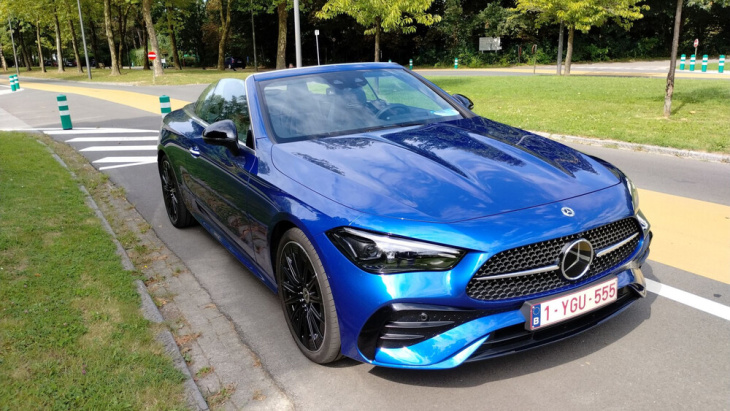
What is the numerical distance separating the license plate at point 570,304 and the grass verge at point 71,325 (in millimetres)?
1805

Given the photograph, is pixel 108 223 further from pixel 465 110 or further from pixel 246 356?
pixel 465 110

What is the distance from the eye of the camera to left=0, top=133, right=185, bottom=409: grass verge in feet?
9.69

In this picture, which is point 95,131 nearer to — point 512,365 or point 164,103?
point 164,103

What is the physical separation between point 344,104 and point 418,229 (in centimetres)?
180

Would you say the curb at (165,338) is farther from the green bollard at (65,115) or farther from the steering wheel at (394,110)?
the green bollard at (65,115)

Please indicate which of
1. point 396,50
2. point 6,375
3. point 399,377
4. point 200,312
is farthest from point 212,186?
point 396,50

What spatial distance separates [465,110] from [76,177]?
648cm

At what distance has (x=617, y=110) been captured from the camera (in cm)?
1336

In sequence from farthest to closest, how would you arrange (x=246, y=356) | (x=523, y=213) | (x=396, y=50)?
(x=396, y=50)
(x=246, y=356)
(x=523, y=213)

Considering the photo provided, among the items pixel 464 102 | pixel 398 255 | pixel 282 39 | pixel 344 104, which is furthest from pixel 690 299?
pixel 282 39

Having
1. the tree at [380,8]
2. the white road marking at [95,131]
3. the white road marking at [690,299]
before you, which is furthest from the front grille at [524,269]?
the tree at [380,8]

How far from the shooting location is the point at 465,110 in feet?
15.0

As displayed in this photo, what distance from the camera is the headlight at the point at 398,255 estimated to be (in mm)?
2602

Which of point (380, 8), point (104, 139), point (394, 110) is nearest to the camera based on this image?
point (394, 110)
